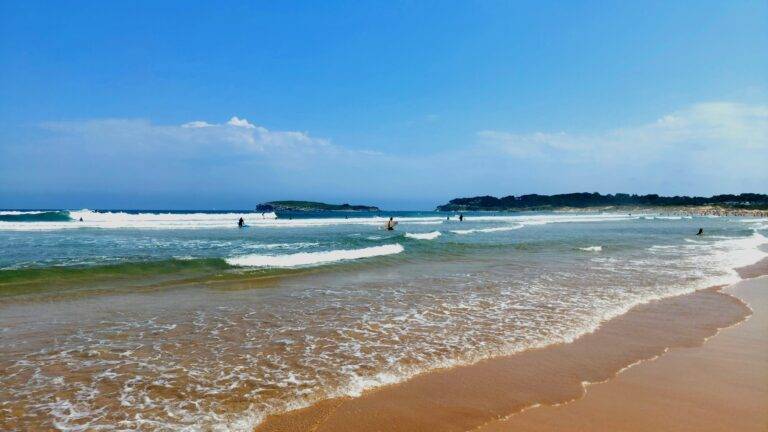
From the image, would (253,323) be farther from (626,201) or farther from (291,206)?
(626,201)

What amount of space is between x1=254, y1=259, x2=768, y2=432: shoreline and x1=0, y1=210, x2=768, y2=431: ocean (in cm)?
31

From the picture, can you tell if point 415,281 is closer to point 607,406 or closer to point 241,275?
point 241,275

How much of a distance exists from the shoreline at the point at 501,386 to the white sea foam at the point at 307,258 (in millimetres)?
12222

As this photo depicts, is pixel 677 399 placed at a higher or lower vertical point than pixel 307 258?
lower

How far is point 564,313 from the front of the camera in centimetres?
920

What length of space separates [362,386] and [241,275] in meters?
10.3

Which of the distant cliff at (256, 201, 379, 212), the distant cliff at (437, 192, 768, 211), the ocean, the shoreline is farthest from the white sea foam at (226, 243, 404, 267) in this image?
the distant cliff at (437, 192, 768, 211)

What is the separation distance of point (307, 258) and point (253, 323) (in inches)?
428

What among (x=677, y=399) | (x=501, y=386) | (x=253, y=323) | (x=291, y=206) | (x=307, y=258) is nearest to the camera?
(x=677, y=399)

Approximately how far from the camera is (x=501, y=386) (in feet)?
17.6

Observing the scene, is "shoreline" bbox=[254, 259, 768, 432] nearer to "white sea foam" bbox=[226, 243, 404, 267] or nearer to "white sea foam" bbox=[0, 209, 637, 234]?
"white sea foam" bbox=[226, 243, 404, 267]

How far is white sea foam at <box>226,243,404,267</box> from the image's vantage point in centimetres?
1744

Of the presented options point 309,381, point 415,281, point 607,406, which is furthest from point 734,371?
point 415,281

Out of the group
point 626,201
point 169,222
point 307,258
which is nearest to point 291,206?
point 169,222
